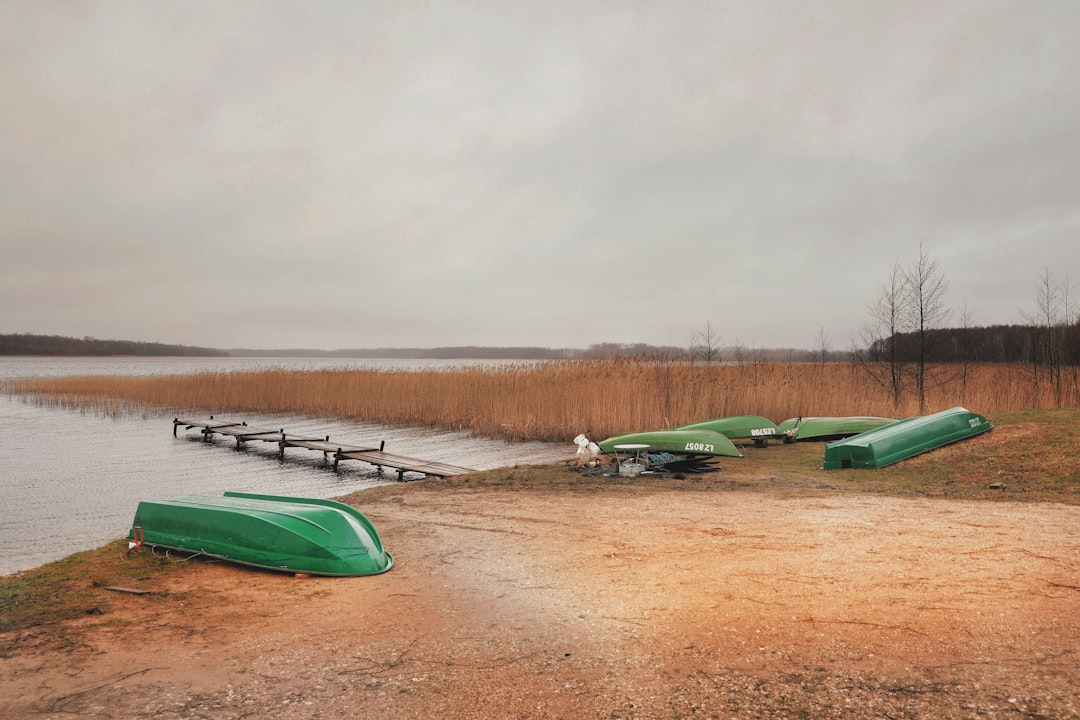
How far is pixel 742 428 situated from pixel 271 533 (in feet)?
28.5

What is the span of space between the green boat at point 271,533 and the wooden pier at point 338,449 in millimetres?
4326

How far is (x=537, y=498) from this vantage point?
7.40m

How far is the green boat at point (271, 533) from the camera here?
15.7ft

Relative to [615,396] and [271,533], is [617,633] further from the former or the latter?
[615,396]

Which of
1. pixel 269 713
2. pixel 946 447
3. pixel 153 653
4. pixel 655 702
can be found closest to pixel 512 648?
pixel 655 702

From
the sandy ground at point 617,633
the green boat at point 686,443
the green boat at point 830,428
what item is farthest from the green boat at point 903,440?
the sandy ground at point 617,633

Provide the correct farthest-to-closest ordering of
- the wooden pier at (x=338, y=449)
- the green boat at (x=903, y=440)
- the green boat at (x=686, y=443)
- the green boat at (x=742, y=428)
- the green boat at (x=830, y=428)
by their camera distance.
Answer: the green boat at (x=742, y=428) → the green boat at (x=830, y=428) → the wooden pier at (x=338, y=449) → the green boat at (x=686, y=443) → the green boat at (x=903, y=440)

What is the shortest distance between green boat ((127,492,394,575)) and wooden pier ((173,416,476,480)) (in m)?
4.33

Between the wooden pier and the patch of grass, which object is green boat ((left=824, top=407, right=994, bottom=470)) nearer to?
the wooden pier

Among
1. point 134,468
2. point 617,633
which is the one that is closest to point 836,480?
point 617,633

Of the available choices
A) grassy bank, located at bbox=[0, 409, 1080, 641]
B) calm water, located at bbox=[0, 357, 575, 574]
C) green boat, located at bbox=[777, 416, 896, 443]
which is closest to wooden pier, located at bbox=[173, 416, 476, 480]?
calm water, located at bbox=[0, 357, 575, 574]

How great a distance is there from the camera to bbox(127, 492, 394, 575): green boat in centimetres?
478

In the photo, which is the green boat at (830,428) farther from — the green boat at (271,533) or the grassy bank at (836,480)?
the green boat at (271,533)

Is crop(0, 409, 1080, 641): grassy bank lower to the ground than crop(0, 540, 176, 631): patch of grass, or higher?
higher
